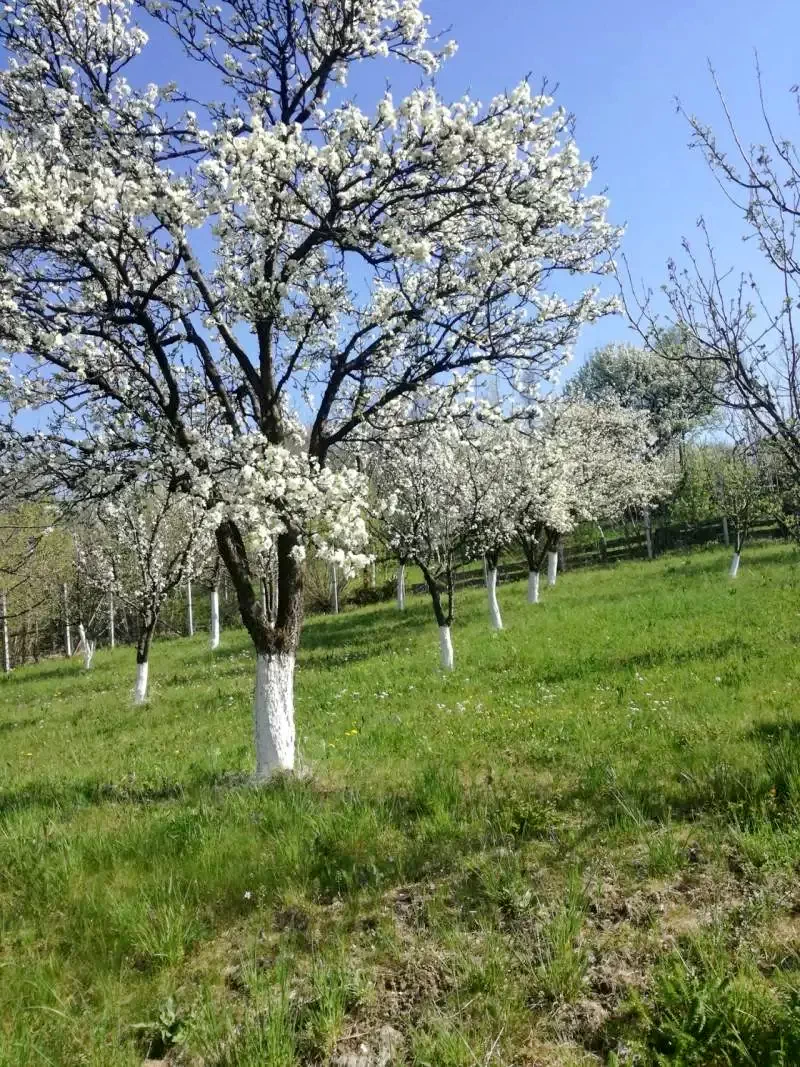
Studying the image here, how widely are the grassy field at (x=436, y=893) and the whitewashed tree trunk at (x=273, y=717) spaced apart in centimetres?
49

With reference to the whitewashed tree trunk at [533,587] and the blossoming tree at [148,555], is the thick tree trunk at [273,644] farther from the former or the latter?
the whitewashed tree trunk at [533,587]

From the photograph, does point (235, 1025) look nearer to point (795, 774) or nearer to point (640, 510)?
point (795, 774)

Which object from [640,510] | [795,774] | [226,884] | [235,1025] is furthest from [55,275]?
[640,510]

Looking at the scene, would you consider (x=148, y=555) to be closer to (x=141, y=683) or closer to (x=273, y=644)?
(x=141, y=683)

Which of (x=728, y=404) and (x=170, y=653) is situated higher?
(x=728, y=404)

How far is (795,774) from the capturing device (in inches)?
227

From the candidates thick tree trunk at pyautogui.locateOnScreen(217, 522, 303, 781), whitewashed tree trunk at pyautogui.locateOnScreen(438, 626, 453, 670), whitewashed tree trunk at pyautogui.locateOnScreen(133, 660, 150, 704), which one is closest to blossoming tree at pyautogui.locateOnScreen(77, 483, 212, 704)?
whitewashed tree trunk at pyautogui.locateOnScreen(133, 660, 150, 704)

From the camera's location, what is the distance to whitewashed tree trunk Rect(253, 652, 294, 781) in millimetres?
7535

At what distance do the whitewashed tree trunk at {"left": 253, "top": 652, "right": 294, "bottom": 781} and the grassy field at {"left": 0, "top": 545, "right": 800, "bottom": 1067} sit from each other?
1.60 feet

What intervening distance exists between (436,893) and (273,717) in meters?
3.28

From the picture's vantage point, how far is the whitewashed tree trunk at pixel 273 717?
7.54 meters

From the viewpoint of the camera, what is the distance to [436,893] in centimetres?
482

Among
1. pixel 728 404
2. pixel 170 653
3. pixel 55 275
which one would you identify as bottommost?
pixel 170 653

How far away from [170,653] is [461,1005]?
26878 mm
